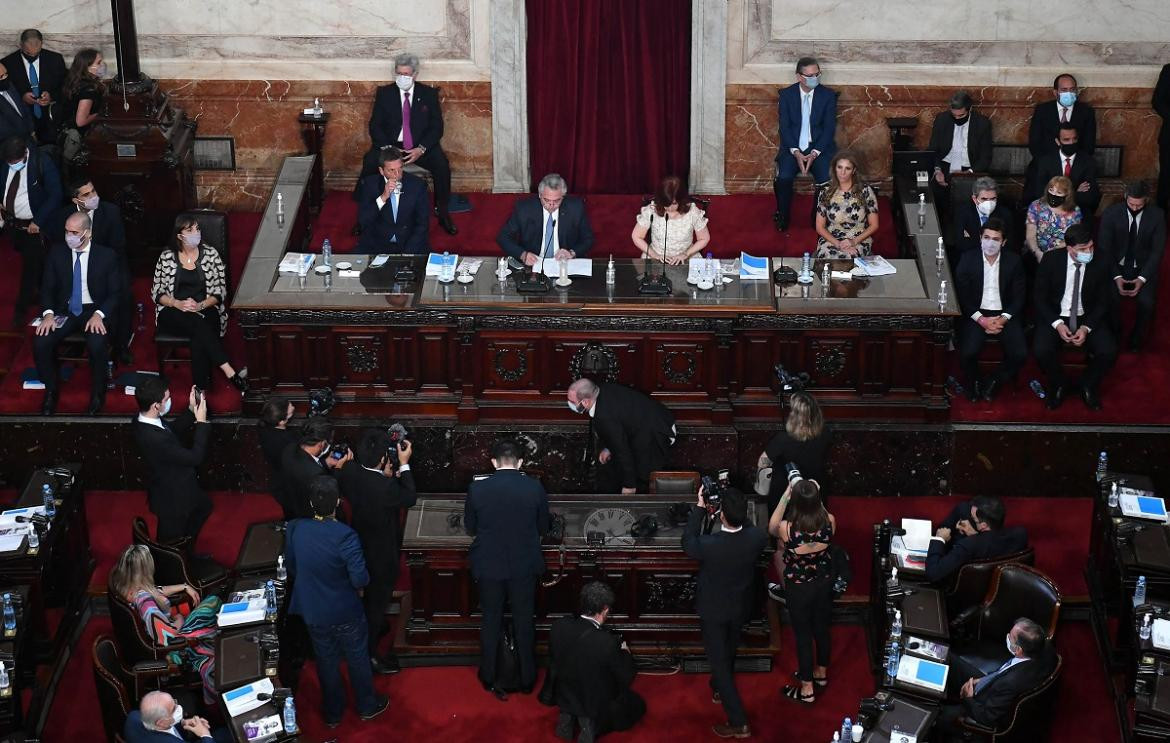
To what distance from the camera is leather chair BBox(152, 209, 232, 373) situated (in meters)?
11.5

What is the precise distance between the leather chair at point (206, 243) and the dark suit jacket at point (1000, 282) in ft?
16.2

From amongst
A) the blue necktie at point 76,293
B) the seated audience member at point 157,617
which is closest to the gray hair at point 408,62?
the blue necktie at point 76,293

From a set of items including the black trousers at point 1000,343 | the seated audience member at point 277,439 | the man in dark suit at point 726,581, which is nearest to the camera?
the man in dark suit at point 726,581

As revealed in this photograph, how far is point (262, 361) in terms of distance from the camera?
11.2 m

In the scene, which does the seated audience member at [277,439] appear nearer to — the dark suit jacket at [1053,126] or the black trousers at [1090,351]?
the black trousers at [1090,351]

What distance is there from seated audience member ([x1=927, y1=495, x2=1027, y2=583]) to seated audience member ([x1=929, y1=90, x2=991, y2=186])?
403 centimetres

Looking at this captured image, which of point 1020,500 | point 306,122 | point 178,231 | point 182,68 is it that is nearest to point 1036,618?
point 1020,500

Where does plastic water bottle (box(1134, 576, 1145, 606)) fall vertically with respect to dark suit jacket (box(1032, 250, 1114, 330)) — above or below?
below

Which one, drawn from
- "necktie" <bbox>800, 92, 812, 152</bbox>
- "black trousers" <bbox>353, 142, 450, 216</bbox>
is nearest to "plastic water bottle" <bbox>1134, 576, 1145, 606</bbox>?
"necktie" <bbox>800, 92, 812, 152</bbox>

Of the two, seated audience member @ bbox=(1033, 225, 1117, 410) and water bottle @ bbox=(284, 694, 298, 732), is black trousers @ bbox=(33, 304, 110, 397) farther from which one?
seated audience member @ bbox=(1033, 225, 1117, 410)

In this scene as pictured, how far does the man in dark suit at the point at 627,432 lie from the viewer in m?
10.3

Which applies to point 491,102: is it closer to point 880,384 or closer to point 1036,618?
point 880,384

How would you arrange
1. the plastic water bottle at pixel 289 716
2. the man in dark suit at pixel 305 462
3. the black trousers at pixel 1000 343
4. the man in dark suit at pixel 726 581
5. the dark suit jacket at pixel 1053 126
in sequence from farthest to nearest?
the dark suit jacket at pixel 1053 126 < the black trousers at pixel 1000 343 < the man in dark suit at pixel 305 462 < the man in dark suit at pixel 726 581 < the plastic water bottle at pixel 289 716

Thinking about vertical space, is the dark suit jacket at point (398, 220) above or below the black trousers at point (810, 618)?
above
